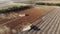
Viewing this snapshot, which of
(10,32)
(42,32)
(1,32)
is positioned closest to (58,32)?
(42,32)

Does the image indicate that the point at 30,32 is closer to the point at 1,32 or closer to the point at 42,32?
the point at 42,32

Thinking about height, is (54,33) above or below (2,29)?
below

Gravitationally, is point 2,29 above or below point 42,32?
above

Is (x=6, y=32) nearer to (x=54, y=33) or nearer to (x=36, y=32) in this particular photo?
(x=36, y=32)

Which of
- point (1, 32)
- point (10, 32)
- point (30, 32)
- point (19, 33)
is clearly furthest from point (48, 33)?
point (1, 32)

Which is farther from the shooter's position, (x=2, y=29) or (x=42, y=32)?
(x=2, y=29)

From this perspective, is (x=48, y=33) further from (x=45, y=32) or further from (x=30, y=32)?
(x=30, y=32)

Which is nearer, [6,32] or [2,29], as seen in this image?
[6,32]

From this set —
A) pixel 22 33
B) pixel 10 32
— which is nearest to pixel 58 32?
pixel 22 33

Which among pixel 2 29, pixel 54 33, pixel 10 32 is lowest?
pixel 54 33
